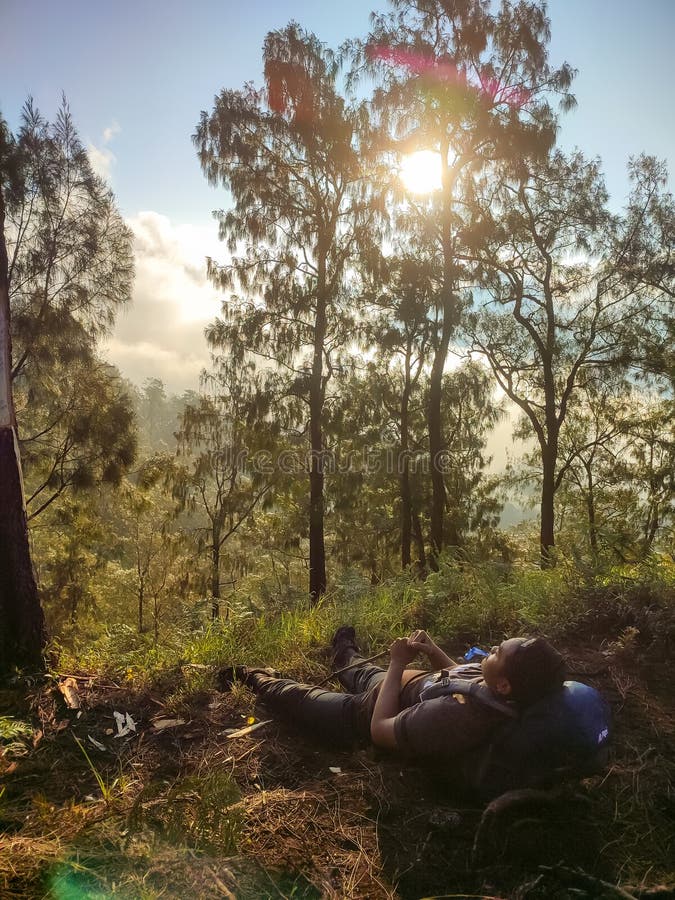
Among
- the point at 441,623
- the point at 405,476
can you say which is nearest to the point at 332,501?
the point at 405,476

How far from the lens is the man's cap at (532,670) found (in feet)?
6.66

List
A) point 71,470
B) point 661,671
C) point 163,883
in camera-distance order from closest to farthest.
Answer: point 163,883 → point 661,671 → point 71,470

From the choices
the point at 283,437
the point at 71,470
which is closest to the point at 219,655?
the point at 71,470

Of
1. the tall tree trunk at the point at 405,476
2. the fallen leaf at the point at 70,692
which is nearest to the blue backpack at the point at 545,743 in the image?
the fallen leaf at the point at 70,692

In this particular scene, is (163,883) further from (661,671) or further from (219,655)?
(661,671)

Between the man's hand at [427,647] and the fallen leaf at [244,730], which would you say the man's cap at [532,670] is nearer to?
the man's hand at [427,647]

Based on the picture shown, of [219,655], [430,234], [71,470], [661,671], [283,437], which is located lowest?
[219,655]

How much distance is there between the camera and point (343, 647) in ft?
11.8

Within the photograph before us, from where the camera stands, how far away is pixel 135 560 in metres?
19.0

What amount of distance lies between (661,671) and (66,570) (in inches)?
579

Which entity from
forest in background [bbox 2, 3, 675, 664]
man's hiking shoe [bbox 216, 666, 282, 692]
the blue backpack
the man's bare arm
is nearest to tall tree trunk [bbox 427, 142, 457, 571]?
forest in background [bbox 2, 3, 675, 664]

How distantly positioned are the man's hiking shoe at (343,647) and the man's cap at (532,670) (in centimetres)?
164

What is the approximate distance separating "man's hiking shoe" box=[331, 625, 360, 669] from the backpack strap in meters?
1.21

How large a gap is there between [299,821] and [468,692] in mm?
896
